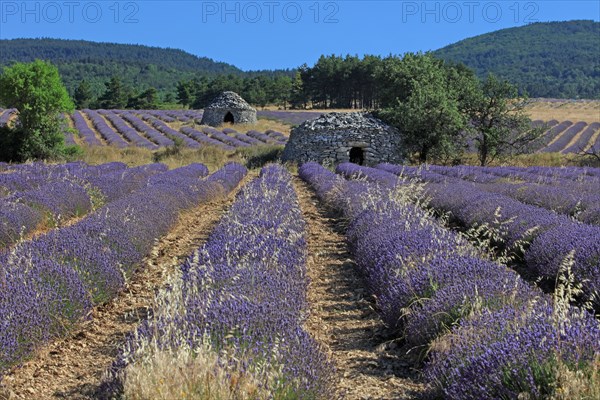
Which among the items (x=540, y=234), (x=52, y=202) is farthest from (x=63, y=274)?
(x=52, y=202)

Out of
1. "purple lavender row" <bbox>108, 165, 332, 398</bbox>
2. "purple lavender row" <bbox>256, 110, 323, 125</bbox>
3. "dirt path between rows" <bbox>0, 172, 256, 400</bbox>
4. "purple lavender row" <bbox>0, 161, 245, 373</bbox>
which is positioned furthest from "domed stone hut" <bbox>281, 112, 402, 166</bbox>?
"purple lavender row" <bbox>256, 110, 323, 125</bbox>

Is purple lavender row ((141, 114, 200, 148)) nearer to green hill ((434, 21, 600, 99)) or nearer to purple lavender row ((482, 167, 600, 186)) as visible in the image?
purple lavender row ((482, 167, 600, 186))

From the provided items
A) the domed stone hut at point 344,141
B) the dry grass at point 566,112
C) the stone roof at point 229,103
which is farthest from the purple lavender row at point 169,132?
the dry grass at point 566,112

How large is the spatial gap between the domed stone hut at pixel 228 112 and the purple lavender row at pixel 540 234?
33.9 m

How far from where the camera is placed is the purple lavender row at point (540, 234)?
495 centimetres

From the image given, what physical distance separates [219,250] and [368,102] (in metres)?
65.0

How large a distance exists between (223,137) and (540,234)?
95.2 ft

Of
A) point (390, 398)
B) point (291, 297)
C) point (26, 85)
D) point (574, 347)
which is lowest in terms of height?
point (390, 398)

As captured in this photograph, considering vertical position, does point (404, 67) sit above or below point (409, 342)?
above

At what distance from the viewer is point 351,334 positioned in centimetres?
446

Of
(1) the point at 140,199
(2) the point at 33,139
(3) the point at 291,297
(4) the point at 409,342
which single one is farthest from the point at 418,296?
(2) the point at 33,139

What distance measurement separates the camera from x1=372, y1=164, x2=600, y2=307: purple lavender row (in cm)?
495

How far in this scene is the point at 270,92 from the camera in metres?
78.9

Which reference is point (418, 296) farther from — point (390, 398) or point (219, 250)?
point (219, 250)
